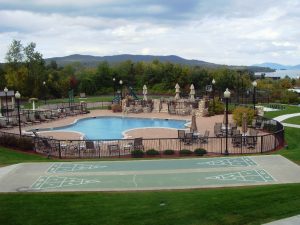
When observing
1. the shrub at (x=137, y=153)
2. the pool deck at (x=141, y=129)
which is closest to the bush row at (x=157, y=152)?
the shrub at (x=137, y=153)

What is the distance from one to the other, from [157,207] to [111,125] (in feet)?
82.6

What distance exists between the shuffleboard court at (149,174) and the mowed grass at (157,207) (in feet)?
4.13

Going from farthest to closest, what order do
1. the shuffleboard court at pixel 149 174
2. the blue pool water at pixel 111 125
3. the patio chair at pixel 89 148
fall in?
the blue pool water at pixel 111 125, the patio chair at pixel 89 148, the shuffleboard court at pixel 149 174

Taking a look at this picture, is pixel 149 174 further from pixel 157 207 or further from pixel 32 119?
pixel 32 119

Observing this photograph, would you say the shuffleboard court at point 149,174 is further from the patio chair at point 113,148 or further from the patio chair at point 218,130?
the patio chair at point 218,130

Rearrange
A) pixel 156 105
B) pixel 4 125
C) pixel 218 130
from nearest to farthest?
pixel 218 130 → pixel 4 125 → pixel 156 105

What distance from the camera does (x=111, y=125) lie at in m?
35.1

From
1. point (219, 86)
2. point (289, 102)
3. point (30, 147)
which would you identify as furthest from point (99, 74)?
point (30, 147)

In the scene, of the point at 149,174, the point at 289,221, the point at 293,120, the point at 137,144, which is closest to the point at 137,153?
the point at 137,144

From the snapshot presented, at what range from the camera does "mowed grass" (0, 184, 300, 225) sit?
9203 millimetres

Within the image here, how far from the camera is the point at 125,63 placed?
72.6 metres

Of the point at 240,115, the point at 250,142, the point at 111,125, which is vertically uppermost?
the point at 240,115

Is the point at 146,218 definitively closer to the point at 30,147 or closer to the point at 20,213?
the point at 20,213

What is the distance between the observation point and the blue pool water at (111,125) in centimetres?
3078
